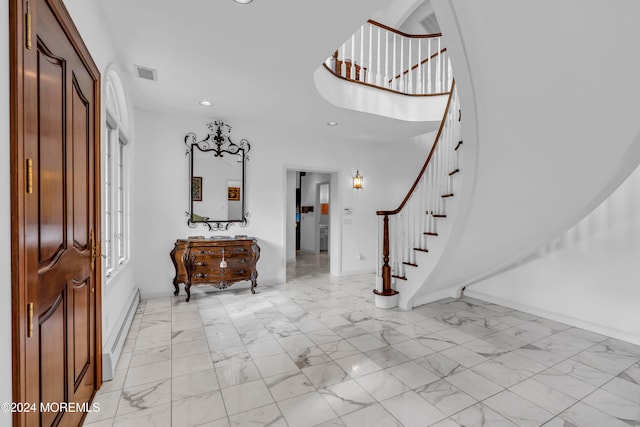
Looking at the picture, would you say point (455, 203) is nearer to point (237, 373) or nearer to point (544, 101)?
point (544, 101)

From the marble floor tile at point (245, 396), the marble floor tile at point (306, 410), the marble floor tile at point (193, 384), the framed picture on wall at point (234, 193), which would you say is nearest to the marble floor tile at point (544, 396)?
the marble floor tile at point (306, 410)

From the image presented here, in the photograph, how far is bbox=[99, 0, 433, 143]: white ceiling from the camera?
2281 mm

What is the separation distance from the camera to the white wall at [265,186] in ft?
14.8

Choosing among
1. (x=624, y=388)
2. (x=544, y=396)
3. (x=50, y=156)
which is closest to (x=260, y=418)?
(x=50, y=156)

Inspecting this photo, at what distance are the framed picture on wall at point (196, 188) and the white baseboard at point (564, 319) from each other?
14.2 feet

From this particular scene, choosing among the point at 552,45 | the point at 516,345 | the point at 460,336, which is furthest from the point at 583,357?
the point at 552,45

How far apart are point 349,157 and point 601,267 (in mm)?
4005

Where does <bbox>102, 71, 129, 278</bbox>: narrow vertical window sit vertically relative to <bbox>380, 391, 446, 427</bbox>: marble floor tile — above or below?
above

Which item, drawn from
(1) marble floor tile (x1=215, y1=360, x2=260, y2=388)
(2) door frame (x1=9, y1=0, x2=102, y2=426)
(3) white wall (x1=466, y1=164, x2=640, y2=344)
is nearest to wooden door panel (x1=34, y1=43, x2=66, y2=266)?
(2) door frame (x1=9, y1=0, x2=102, y2=426)

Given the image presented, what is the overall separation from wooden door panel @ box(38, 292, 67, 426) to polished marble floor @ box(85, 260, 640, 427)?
0.54 metres

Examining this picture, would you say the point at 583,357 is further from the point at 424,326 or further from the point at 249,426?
the point at 249,426

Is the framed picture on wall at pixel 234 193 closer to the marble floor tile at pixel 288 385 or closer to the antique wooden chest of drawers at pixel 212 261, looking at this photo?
the antique wooden chest of drawers at pixel 212 261

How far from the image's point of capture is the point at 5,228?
1.02m

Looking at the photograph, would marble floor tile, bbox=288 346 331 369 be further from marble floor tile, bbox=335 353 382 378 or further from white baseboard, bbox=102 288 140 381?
white baseboard, bbox=102 288 140 381
